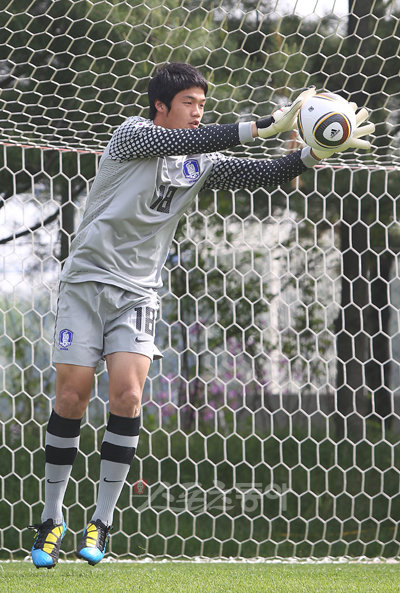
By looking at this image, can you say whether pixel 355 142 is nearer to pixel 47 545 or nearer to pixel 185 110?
pixel 185 110

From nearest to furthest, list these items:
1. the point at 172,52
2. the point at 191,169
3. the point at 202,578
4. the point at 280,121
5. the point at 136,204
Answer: the point at 280,121 → the point at 136,204 → the point at 191,169 → the point at 202,578 → the point at 172,52

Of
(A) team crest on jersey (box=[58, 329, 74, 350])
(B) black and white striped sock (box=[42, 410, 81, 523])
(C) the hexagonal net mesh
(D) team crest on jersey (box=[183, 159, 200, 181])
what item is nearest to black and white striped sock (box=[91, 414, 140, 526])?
(B) black and white striped sock (box=[42, 410, 81, 523])

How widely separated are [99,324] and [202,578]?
1028 millimetres

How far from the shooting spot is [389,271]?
515cm

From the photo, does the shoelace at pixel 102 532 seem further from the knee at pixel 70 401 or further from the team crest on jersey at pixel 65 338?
the team crest on jersey at pixel 65 338

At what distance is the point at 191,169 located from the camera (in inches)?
93.7

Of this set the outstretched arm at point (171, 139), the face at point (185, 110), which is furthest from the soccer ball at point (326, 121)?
the face at point (185, 110)

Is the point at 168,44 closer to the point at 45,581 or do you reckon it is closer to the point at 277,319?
the point at 277,319

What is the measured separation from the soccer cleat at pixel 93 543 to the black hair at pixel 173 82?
3.99 ft

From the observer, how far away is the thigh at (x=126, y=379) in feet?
7.07

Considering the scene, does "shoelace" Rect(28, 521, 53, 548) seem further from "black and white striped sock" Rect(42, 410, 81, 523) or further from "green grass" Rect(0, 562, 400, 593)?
"green grass" Rect(0, 562, 400, 593)

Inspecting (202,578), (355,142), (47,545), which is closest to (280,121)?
(355,142)

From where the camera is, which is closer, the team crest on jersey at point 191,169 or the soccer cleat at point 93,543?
the soccer cleat at point 93,543

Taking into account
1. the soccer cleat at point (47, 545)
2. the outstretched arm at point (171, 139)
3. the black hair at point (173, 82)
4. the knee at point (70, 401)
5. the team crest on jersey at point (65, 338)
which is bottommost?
the soccer cleat at point (47, 545)
